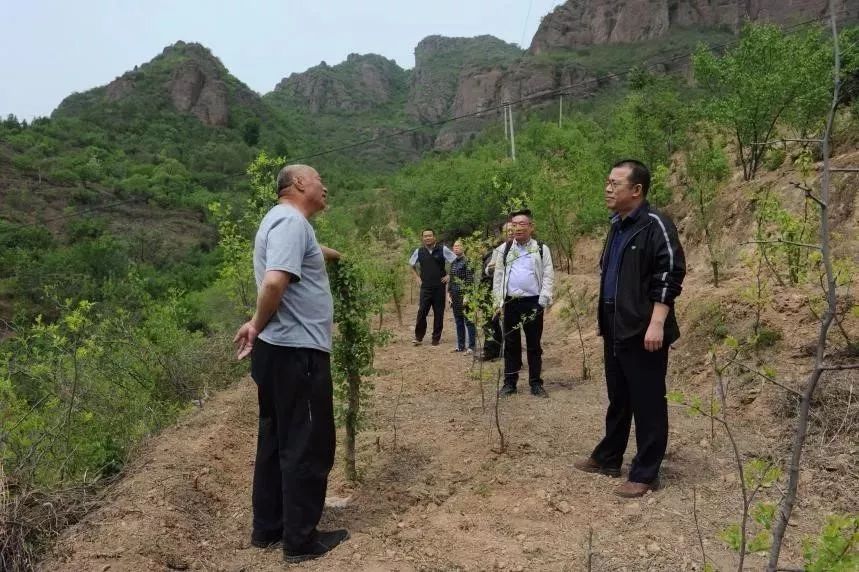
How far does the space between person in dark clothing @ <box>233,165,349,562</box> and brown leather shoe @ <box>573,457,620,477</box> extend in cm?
154

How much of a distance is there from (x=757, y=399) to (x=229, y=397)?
4.65 meters

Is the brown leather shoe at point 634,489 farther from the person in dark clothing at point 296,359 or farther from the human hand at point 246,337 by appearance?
the human hand at point 246,337

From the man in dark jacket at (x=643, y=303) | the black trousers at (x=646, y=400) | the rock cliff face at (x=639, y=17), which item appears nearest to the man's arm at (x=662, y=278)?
the man in dark jacket at (x=643, y=303)

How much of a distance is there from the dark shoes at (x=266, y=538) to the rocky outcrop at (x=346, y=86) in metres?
111

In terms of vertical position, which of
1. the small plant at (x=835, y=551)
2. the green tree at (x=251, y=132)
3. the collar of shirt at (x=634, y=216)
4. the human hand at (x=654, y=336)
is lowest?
the small plant at (x=835, y=551)

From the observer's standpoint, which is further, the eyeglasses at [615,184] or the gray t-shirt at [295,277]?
the eyeglasses at [615,184]

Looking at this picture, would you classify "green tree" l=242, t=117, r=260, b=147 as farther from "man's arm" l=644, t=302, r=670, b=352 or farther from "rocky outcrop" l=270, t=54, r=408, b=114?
"man's arm" l=644, t=302, r=670, b=352

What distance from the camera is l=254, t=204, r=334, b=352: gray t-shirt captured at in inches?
104

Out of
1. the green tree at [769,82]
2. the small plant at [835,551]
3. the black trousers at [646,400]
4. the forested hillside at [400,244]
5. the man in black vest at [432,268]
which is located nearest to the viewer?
the small plant at [835,551]

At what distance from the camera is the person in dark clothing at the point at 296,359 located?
2.68 metres

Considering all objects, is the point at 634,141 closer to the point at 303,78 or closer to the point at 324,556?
the point at 324,556

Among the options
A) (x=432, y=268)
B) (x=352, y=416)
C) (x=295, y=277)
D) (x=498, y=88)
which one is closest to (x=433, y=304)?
(x=432, y=268)

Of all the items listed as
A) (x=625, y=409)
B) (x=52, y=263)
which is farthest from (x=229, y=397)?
(x=52, y=263)

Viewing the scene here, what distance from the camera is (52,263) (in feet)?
98.1
